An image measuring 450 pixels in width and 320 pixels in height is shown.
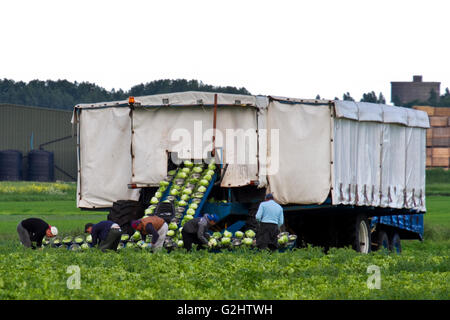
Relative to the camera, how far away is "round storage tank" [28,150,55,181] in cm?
6750

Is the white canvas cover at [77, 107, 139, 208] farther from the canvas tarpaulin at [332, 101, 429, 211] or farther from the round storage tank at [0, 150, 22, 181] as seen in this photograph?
the round storage tank at [0, 150, 22, 181]

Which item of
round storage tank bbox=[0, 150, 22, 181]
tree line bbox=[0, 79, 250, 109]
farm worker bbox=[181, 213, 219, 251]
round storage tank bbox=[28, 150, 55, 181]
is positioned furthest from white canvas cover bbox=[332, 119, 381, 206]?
tree line bbox=[0, 79, 250, 109]

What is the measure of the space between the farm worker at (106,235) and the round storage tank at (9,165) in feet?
156

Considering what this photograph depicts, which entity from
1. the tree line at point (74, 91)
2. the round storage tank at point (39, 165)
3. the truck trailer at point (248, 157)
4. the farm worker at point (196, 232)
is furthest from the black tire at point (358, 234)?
the tree line at point (74, 91)

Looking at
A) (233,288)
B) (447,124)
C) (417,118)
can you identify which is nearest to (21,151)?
(447,124)

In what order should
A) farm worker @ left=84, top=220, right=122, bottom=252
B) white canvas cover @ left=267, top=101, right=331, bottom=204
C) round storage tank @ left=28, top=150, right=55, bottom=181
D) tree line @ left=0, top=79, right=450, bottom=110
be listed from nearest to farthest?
1. farm worker @ left=84, top=220, right=122, bottom=252
2. white canvas cover @ left=267, top=101, right=331, bottom=204
3. round storage tank @ left=28, top=150, right=55, bottom=181
4. tree line @ left=0, top=79, right=450, bottom=110

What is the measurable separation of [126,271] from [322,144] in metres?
8.07

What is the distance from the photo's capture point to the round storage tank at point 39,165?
67.5m

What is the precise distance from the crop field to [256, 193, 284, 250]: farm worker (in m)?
0.88

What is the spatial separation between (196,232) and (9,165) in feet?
161
